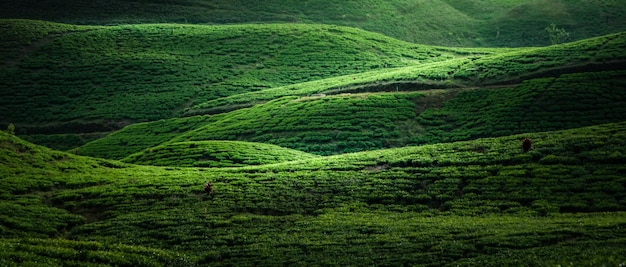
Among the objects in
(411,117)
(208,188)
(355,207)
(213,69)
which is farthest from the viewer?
(213,69)

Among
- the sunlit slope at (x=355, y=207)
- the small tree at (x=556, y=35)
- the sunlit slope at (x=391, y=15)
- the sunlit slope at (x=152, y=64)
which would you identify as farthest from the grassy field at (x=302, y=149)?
the small tree at (x=556, y=35)

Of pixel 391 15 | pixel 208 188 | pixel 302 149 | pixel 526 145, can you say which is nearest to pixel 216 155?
pixel 302 149

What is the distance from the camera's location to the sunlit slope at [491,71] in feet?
221

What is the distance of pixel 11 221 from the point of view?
92.0 feet

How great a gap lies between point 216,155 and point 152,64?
66.0 metres

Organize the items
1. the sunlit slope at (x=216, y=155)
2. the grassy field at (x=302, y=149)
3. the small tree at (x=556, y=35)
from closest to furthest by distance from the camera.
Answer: the grassy field at (x=302, y=149)
the sunlit slope at (x=216, y=155)
the small tree at (x=556, y=35)

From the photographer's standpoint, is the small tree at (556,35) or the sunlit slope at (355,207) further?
the small tree at (556,35)

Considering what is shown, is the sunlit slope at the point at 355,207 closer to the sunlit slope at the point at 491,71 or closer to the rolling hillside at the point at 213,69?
the rolling hillside at the point at 213,69

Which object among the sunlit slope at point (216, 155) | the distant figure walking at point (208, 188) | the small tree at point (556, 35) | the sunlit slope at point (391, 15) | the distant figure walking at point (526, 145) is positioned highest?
the sunlit slope at point (391, 15)

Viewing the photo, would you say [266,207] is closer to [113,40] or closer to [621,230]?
[621,230]

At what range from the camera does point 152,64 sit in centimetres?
11188

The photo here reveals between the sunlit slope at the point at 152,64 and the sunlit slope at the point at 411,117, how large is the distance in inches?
697

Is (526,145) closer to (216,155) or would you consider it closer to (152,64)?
(216,155)

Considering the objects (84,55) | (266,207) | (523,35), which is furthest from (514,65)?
(84,55)
